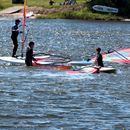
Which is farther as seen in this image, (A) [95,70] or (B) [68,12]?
(B) [68,12]

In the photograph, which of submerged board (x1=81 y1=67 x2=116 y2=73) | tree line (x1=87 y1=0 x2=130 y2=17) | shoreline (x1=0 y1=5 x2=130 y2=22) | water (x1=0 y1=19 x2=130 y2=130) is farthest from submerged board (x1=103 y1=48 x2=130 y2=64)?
tree line (x1=87 y1=0 x2=130 y2=17)

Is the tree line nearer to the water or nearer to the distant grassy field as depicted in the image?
the distant grassy field

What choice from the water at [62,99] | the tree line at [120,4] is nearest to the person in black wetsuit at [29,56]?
the water at [62,99]

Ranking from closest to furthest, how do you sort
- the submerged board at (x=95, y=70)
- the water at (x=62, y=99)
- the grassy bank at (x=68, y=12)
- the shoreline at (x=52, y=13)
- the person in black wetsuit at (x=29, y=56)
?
the water at (x=62, y=99) → the submerged board at (x=95, y=70) → the person in black wetsuit at (x=29, y=56) → the shoreline at (x=52, y=13) → the grassy bank at (x=68, y=12)

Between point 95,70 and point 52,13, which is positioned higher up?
point 95,70

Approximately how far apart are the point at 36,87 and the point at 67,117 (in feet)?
20.3

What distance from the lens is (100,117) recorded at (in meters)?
20.7

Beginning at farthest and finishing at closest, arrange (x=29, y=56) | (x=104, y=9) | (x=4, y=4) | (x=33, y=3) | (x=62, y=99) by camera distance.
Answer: (x=4, y=4) → (x=33, y=3) → (x=104, y=9) → (x=29, y=56) → (x=62, y=99)

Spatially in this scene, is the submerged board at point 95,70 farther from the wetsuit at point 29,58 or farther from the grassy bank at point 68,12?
the grassy bank at point 68,12

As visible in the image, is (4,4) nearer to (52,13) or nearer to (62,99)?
(52,13)

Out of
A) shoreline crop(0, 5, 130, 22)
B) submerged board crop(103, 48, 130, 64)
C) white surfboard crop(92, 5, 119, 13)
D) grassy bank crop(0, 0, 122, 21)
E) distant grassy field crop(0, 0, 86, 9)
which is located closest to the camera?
submerged board crop(103, 48, 130, 64)

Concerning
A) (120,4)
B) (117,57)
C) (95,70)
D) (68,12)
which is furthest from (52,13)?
(95,70)

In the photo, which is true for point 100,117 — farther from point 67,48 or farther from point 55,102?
point 67,48

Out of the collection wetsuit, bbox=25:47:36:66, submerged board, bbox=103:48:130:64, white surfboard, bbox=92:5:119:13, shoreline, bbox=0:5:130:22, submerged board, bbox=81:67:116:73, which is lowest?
shoreline, bbox=0:5:130:22
